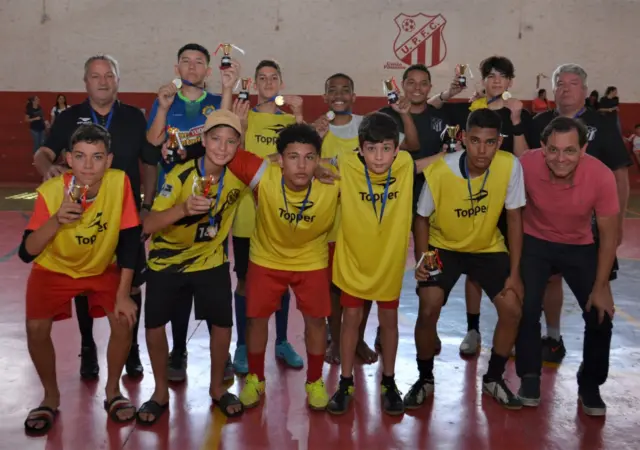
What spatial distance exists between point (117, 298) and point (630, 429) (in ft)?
11.5

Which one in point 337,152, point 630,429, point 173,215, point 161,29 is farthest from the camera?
point 161,29

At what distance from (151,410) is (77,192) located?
5.04 feet

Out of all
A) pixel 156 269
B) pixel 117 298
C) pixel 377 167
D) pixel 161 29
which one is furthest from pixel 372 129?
pixel 161 29

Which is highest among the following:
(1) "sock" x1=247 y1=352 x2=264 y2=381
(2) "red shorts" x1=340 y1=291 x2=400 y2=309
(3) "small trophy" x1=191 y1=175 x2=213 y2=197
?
(3) "small trophy" x1=191 y1=175 x2=213 y2=197

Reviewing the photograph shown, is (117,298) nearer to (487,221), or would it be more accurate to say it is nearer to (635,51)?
(487,221)

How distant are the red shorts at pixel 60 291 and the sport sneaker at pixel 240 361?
1308 mm

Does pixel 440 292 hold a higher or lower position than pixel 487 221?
lower

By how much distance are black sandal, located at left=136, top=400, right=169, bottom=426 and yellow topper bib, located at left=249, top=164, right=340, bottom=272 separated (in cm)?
118

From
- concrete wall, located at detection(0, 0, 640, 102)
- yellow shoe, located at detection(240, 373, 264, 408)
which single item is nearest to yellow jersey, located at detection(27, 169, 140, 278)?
yellow shoe, located at detection(240, 373, 264, 408)

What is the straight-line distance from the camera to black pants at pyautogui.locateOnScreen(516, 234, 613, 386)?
4660 mm

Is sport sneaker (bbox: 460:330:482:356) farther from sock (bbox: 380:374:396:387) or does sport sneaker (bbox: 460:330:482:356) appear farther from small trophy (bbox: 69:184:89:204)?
small trophy (bbox: 69:184:89:204)

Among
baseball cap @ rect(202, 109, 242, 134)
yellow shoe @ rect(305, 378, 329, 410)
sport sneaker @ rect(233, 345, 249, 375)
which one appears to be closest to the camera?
baseball cap @ rect(202, 109, 242, 134)

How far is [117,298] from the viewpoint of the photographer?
433 centimetres

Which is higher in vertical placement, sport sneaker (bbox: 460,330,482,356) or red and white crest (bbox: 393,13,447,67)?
red and white crest (bbox: 393,13,447,67)
